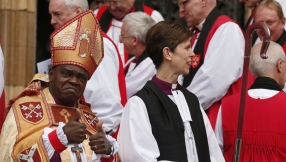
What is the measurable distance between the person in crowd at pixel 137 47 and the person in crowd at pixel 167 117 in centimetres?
183

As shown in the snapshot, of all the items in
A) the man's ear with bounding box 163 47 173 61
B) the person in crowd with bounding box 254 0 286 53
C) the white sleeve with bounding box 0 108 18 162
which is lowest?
the white sleeve with bounding box 0 108 18 162

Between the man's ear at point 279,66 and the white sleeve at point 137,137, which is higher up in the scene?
the man's ear at point 279,66

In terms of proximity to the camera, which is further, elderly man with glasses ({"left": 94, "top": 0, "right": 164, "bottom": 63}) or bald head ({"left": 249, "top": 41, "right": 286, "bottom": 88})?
elderly man with glasses ({"left": 94, "top": 0, "right": 164, "bottom": 63})

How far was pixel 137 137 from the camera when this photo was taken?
6.31 meters

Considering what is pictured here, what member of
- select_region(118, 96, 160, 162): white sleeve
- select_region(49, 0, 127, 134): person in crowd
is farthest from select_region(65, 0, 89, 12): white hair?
select_region(118, 96, 160, 162): white sleeve

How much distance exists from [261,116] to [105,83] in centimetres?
149

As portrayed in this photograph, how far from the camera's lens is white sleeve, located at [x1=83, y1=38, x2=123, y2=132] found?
771 cm

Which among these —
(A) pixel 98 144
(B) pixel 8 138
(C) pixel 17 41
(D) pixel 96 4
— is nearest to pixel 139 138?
(A) pixel 98 144

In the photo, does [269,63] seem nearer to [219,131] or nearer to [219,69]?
[219,131]

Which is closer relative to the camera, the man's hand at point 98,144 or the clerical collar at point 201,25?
the man's hand at point 98,144

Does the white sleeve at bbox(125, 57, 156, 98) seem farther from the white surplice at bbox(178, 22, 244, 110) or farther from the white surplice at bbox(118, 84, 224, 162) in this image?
the white surplice at bbox(118, 84, 224, 162)

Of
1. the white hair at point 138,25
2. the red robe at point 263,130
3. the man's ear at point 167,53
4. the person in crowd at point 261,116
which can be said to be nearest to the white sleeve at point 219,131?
the person in crowd at point 261,116

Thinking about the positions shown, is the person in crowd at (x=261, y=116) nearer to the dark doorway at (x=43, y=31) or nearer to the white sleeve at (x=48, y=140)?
the white sleeve at (x=48, y=140)

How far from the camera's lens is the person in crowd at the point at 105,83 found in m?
7.73
